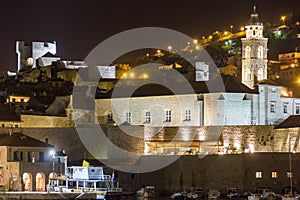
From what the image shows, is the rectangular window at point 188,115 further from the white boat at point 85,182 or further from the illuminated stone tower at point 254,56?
the white boat at point 85,182

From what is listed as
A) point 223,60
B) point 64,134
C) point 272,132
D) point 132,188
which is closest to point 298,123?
point 272,132

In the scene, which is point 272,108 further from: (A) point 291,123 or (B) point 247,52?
(B) point 247,52

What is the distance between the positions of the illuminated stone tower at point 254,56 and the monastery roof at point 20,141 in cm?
2322

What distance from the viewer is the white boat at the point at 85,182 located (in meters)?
48.2

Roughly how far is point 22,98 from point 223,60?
162ft

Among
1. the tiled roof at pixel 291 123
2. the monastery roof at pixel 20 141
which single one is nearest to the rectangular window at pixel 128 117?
the monastery roof at pixel 20 141

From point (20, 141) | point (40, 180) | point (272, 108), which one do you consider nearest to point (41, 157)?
point (20, 141)

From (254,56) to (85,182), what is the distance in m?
27.2

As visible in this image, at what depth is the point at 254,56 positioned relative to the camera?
2803 inches

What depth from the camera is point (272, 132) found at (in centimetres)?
5822

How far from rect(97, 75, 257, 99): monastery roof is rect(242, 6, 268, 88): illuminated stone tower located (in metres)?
6.30

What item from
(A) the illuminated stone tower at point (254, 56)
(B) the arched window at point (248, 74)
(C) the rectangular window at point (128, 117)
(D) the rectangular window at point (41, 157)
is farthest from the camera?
(B) the arched window at point (248, 74)

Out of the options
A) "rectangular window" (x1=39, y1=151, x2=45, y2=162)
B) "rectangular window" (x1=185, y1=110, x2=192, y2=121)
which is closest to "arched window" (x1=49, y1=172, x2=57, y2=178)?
"rectangular window" (x1=39, y1=151, x2=45, y2=162)

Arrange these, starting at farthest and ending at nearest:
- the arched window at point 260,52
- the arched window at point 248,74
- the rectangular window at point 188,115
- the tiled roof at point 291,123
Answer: the arched window at point 248,74
the arched window at point 260,52
the rectangular window at point 188,115
the tiled roof at point 291,123
